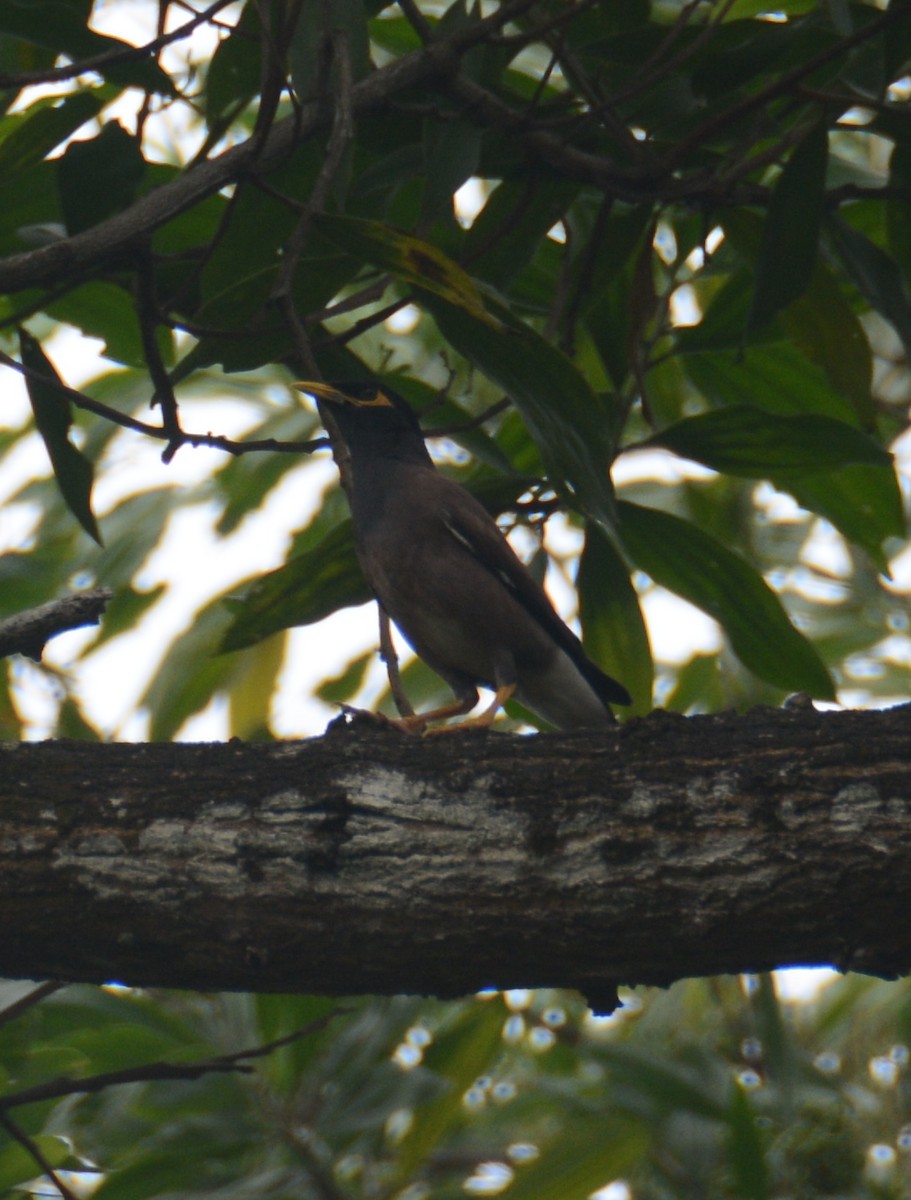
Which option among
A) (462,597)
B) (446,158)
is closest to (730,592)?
(462,597)

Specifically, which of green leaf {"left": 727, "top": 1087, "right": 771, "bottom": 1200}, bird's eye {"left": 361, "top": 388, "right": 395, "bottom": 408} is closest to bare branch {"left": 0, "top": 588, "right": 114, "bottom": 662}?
bird's eye {"left": 361, "top": 388, "right": 395, "bottom": 408}

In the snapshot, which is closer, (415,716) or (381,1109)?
(415,716)

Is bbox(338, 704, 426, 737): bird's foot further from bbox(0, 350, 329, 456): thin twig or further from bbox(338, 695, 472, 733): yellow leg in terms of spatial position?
bbox(0, 350, 329, 456): thin twig

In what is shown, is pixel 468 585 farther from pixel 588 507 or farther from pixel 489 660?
pixel 588 507

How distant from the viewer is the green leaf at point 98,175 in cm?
340

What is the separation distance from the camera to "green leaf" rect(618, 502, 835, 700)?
3857 millimetres

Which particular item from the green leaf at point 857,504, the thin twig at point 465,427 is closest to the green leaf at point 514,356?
the thin twig at point 465,427

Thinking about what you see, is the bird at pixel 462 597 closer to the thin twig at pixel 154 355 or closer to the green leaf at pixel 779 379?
the green leaf at pixel 779 379

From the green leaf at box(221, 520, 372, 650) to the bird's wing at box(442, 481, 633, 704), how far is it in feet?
2.07

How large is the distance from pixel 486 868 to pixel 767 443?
5.76ft

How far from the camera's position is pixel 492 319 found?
2752 millimetres

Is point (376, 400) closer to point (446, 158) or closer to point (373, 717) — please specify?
point (446, 158)

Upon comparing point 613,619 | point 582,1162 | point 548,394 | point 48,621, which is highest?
point 613,619

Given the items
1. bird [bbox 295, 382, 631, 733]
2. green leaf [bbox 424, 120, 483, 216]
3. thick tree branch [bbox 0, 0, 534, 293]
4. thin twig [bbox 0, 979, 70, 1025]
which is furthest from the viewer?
bird [bbox 295, 382, 631, 733]
